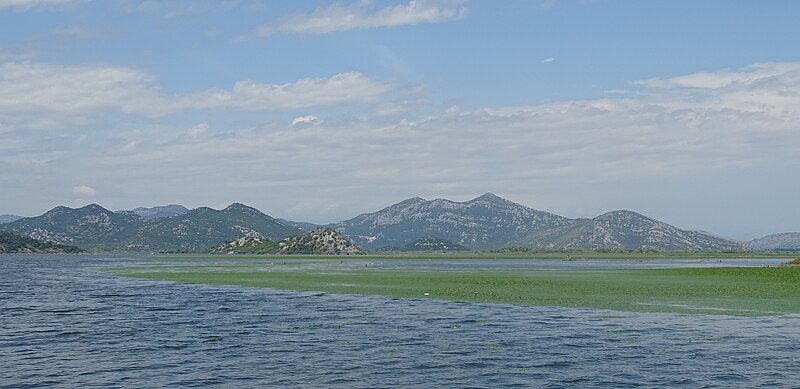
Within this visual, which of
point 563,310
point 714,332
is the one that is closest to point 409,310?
point 563,310

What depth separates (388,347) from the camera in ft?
136

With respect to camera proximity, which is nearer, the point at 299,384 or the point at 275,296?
the point at 299,384

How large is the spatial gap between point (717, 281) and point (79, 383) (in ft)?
278

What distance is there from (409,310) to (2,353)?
30.5m

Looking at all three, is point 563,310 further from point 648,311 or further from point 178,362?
point 178,362

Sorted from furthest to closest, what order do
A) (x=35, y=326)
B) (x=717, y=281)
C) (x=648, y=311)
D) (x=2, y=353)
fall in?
(x=717, y=281)
(x=648, y=311)
(x=35, y=326)
(x=2, y=353)

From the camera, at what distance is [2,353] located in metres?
40.5

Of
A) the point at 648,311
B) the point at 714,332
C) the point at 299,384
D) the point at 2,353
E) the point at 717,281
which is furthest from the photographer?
the point at 717,281

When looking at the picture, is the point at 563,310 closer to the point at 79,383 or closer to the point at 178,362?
the point at 178,362

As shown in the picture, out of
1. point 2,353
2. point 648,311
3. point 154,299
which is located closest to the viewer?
point 2,353

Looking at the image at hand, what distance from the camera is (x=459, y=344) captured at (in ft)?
139

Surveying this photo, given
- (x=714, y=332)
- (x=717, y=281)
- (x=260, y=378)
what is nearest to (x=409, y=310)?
(x=714, y=332)

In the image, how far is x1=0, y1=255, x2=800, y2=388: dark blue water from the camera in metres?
32.9

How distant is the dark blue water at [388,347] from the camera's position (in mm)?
32938
